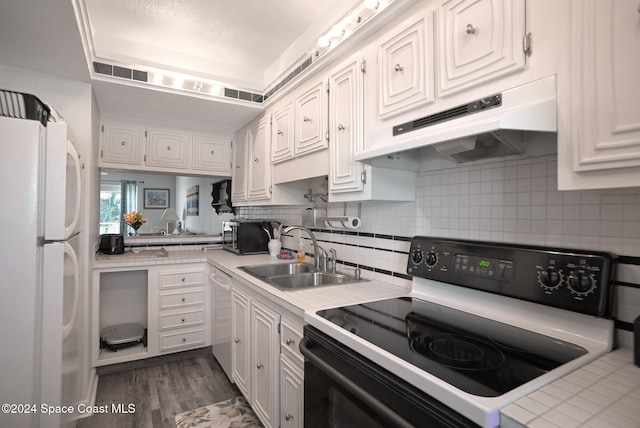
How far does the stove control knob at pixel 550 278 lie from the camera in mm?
1010

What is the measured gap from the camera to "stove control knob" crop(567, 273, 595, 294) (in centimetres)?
94

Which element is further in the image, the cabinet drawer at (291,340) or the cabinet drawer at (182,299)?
the cabinet drawer at (182,299)

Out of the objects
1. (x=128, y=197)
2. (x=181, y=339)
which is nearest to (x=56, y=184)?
(x=181, y=339)

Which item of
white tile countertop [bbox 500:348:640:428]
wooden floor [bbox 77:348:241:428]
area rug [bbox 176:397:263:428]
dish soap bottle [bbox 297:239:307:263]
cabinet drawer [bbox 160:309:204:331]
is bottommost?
wooden floor [bbox 77:348:241:428]

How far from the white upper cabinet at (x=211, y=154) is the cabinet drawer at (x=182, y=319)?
140cm

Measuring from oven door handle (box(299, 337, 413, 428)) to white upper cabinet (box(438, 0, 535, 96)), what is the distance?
1.00m

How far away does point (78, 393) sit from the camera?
1.98 meters

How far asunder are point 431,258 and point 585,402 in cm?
77

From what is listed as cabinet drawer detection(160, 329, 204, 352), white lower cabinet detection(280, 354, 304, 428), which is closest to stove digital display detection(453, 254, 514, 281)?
white lower cabinet detection(280, 354, 304, 428)

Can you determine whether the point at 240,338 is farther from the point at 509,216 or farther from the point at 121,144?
the point at 121,144

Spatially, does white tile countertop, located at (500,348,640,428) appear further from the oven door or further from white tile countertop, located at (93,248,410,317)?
white tile countertop, located at (93,248,410,317)

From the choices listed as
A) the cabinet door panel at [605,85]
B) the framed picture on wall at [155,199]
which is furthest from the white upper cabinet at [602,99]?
the framed picture on wall at [155,199]

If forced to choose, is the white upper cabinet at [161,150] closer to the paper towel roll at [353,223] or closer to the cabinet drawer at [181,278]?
the cabinet drawer at [181,278]

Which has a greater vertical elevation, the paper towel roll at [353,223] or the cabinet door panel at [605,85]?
the cabinet door panel at [605,85]
